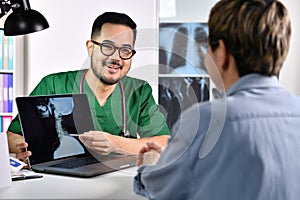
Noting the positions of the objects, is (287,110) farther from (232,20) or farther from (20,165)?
(20,165)

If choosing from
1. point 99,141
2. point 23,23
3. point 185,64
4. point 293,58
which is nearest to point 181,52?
point 185,64

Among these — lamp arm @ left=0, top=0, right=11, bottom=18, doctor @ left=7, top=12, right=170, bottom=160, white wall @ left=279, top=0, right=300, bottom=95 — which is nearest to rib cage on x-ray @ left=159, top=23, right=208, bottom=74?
doctor @ left=7, top=12, right=170, bottom=160

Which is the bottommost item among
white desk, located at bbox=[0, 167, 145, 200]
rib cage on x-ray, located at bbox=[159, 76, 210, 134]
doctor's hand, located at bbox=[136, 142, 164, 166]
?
white desk, located at bbox=[0, 167, 145, 200]

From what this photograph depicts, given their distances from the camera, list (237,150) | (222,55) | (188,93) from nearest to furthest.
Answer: (237,150) < (222,55) < (188,93)

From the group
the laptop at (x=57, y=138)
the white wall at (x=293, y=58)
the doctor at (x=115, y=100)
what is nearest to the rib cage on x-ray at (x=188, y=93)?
the doctor at (x=115, y=100)

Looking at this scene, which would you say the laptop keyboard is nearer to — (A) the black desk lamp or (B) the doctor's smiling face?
(B) the doctor's smiling face

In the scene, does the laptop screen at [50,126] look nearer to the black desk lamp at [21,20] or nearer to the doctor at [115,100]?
the doctor at [115,100]

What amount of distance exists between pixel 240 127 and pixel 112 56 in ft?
1.67

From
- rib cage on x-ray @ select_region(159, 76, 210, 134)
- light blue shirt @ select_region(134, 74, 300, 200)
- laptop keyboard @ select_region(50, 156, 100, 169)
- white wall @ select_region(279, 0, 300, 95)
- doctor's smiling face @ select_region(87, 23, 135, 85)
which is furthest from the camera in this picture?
white wall @ select_region(279, 0, 300, 95)

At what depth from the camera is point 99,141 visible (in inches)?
60.1

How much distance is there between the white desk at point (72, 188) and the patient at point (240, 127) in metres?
0.12

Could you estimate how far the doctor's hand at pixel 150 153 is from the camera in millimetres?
1224

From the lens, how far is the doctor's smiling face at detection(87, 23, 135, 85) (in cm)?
135

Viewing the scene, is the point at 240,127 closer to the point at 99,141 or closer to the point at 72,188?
the point at 72,188
